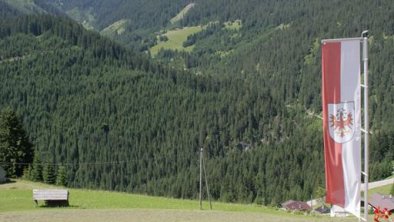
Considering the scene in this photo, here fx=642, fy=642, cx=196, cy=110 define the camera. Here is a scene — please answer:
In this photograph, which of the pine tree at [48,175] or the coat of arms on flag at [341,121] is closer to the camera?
the coat of arms on flag at [341,121]

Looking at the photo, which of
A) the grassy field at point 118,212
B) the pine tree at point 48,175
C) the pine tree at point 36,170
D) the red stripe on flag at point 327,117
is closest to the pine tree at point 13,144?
the pine tree at point 36,170

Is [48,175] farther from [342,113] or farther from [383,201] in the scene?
[342,113]

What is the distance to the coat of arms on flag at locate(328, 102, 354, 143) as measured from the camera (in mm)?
22812

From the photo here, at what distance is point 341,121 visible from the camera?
22.8 metres

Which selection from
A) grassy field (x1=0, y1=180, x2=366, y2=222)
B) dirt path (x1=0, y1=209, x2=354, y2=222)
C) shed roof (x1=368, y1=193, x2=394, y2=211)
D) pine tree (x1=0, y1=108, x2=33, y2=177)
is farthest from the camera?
shed roof (x1=368, y1=193, x2=394, y2=211)

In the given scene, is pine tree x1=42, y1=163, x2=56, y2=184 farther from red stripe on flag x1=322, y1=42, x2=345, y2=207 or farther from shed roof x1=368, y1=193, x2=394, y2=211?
red stripe on flag x1=322, y1=42, x2=345, y2=207

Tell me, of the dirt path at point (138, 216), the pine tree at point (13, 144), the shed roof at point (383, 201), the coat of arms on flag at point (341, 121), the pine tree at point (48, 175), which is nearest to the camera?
the coat of arms on flag at point (341, 121)

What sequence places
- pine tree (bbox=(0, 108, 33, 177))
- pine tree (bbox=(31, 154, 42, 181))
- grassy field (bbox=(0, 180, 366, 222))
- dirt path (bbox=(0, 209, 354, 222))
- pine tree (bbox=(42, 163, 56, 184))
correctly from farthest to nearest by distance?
pine tree (bbox=(42, 163, 56, 184))
pine tree (bbox=(0, 108, 33, 177))
pine tree (bbox=(31, 154, 42, 181))
grassy field (bbox=(0, 180, 366, 222))
dirt path (bbox=(0, 209, 354, 222))

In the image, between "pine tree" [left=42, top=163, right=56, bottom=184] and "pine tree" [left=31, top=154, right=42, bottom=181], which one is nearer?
"pine tree" [left=31, top=154, right=42, bottom=181]

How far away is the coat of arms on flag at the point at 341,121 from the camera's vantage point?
22.8m

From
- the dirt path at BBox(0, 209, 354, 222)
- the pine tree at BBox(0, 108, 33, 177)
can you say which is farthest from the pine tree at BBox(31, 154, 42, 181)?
the dirt path at BBox(0, 209, 354, 222)

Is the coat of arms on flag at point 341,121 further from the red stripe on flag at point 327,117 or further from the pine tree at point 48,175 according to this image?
the pine tree at point 48,175

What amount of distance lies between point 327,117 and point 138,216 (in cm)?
1986

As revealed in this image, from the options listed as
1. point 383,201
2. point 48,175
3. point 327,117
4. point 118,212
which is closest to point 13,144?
point 48,175
